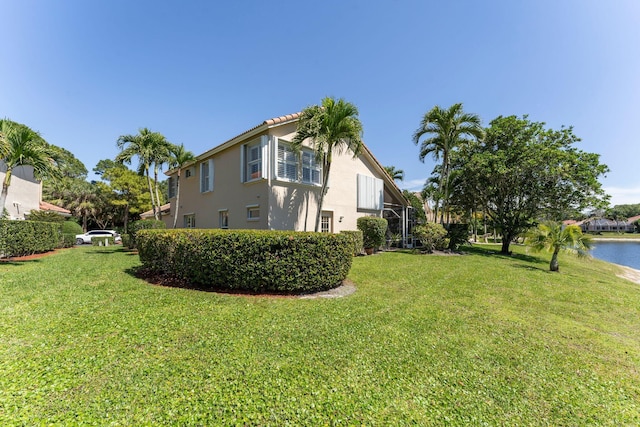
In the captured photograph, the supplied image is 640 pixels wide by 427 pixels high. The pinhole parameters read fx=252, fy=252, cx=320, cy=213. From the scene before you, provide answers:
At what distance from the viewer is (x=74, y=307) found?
193 inches

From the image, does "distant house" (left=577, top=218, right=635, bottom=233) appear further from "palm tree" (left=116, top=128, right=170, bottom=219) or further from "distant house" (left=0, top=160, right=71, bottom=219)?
"distant house" (left=0, top=160, right=71, bottom=219)

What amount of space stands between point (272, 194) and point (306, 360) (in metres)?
9.33

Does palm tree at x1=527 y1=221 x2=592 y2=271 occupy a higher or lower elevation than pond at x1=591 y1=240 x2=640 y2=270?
higher

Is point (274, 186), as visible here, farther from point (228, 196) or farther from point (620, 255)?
point (620, 255)

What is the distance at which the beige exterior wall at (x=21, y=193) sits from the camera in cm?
1719

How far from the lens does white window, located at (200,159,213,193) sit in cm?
1528

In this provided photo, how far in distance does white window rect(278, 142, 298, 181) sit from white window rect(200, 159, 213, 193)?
5.42 m

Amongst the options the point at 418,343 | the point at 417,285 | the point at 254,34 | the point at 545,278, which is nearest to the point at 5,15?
the point at 254,34

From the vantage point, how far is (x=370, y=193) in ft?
55.7

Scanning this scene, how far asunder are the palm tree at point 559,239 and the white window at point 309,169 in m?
11.0

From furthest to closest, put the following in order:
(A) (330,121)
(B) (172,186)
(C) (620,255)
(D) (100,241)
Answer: (C) (620,255), (D) (100,241), (B) (172,186), (A) (330,121)

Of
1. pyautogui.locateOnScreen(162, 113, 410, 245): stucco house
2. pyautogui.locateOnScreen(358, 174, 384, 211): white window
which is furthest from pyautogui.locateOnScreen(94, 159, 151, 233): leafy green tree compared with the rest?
pyautogui.locateOnScreen(358, 174, 384, 211): white window

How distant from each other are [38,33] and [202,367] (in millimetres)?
14352

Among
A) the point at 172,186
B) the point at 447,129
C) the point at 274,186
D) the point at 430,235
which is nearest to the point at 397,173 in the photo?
the point at 447,129
